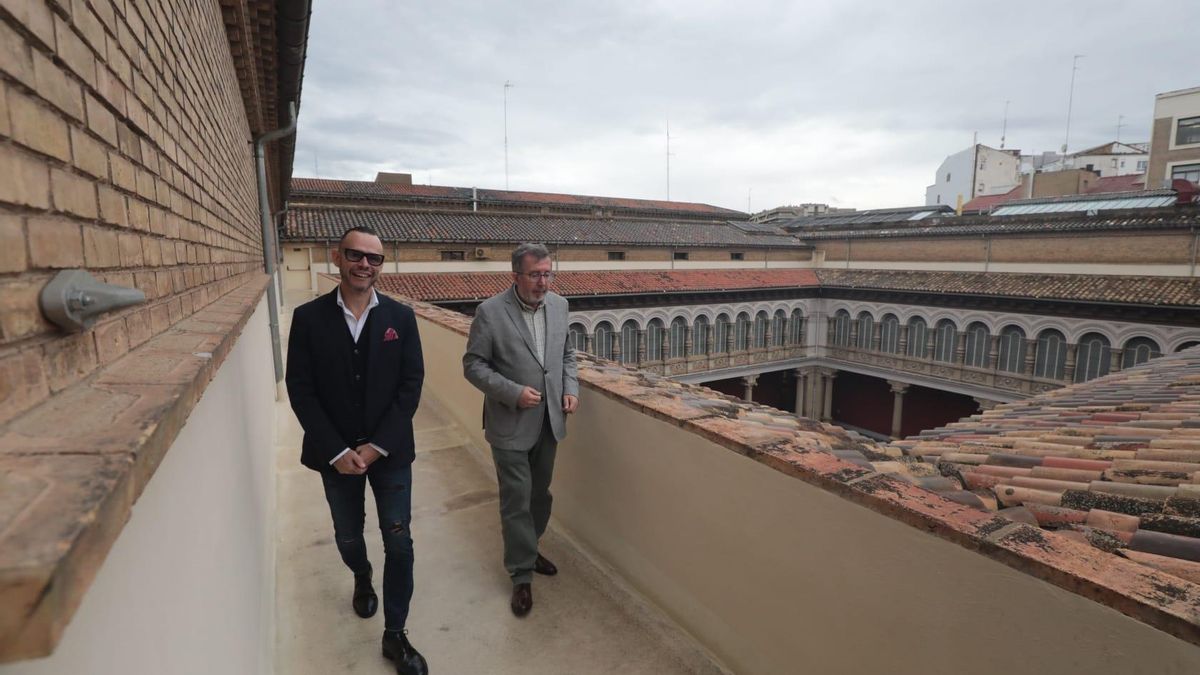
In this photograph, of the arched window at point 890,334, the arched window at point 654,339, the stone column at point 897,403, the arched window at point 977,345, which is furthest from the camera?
the arched window at point 890,334

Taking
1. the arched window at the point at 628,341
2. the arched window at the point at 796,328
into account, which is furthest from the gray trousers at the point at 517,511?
the arched window at the point at 796,328

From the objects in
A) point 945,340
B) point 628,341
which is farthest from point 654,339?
point 945,340

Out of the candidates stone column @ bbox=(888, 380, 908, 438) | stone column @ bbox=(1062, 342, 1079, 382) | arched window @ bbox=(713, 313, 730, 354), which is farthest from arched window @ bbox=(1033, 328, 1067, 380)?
arched window @ bbox=(713, 313, 730, 354)

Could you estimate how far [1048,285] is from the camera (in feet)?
68.1

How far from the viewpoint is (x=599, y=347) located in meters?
22.7

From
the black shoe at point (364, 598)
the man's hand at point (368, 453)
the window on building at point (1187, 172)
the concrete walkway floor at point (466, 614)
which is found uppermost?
the window on building at point (1187, 172)

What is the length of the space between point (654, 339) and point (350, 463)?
2146 cm

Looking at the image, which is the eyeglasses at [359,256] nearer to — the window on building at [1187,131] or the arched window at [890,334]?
the arched window at [890,334]

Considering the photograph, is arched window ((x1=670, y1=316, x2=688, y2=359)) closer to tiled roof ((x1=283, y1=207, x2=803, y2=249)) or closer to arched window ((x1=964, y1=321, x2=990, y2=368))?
tiled roof ((x1=283, y1=207, x2=803, y2=249))

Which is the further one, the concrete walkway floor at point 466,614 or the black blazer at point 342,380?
the concrete walkway floor at point 466,614

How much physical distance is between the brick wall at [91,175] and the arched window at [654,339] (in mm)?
21234

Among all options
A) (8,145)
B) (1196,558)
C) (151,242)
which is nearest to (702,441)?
(1196,558)

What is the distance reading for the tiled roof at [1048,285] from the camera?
18.0m

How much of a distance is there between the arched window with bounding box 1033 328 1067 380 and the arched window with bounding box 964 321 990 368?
5.22 feet
